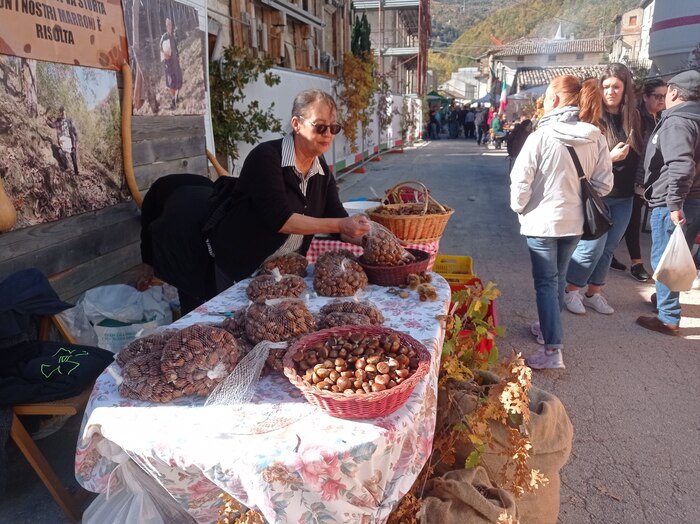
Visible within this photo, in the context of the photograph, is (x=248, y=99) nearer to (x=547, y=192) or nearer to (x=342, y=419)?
(x=547, y=192)

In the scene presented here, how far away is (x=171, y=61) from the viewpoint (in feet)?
15.1

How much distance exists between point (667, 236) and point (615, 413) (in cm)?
174

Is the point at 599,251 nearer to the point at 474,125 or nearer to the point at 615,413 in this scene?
the point at 615,413

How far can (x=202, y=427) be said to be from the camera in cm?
146

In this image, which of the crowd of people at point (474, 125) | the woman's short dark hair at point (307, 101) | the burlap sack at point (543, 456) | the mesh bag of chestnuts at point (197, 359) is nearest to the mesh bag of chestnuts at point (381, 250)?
the woman's short dark hair at point (307, 101)

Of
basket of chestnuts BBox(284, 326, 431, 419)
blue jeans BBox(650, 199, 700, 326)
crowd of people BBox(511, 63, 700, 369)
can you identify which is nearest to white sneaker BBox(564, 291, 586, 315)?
crowd of people BBox(511, 63, 700, 369)

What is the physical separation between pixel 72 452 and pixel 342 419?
7.56 ft

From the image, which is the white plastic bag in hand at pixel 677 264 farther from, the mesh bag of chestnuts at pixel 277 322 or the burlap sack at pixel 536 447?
the mesh bag of chestnuts at pixel 277 322

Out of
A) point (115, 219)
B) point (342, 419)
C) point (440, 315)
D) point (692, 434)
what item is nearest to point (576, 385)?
point (692, 434)

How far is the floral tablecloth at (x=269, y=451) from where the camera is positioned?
4.46 feet

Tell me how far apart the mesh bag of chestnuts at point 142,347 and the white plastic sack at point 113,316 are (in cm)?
170

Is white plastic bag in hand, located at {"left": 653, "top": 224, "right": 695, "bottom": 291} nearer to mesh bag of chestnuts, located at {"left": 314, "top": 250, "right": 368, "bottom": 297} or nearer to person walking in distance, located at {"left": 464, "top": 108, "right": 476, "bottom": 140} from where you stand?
mesh bag of chestnuts, located at {"left": 314, "top": 250, "right": 368, "bottom": 297}

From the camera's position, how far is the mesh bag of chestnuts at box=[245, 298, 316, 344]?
1.83 metres

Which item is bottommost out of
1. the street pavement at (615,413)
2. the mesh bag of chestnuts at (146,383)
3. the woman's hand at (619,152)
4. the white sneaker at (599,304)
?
the street pavement at (615,413)
